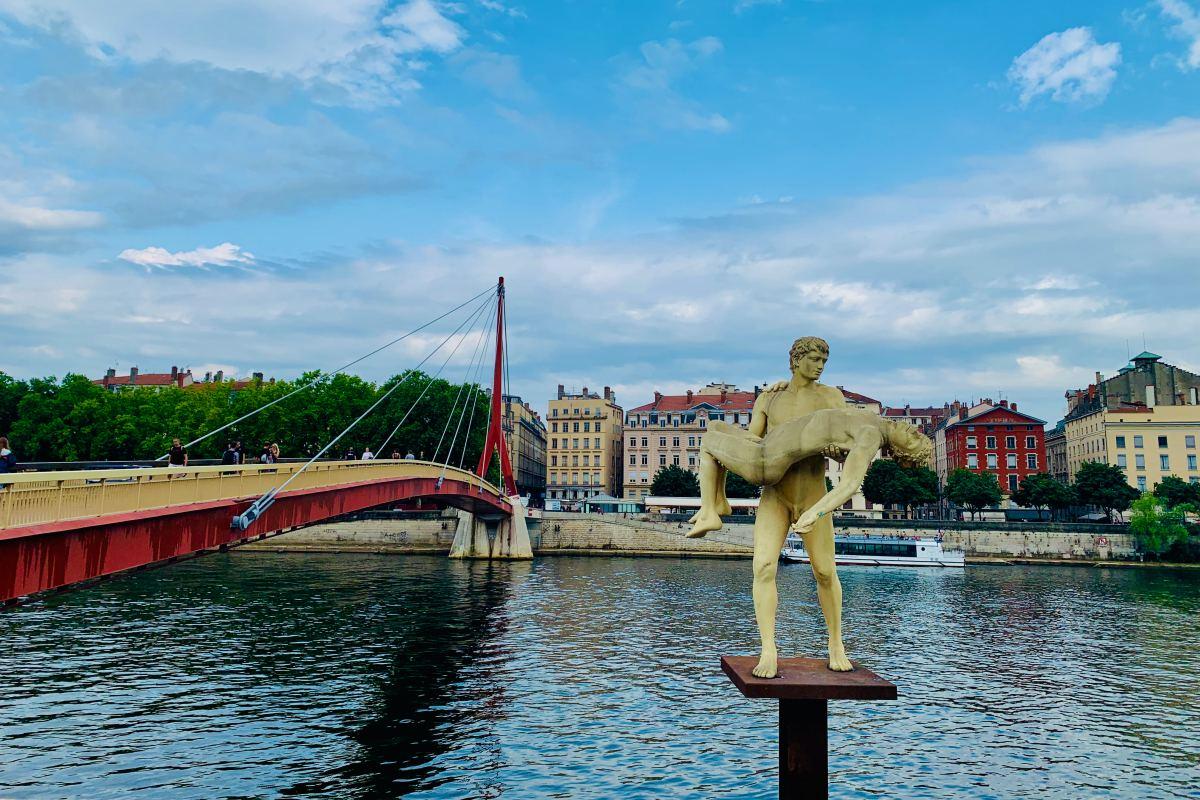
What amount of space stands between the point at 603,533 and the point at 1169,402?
78882mm

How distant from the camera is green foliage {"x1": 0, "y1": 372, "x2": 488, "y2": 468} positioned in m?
86.5

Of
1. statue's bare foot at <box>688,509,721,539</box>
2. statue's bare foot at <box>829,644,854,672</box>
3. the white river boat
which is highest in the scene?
statue's bare foot at <box>688,509,721,539</box>

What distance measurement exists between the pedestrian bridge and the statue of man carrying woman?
1227 cm

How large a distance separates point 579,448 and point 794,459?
12601 centimetres

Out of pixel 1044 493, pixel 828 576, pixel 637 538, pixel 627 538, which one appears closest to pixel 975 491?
pixel 1044 493

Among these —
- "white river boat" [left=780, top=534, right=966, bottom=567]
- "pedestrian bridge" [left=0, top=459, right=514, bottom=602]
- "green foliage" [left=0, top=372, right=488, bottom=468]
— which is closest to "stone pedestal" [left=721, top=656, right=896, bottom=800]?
"pedestrian bridge" [left=0, top=459, right=514, bottom=602]

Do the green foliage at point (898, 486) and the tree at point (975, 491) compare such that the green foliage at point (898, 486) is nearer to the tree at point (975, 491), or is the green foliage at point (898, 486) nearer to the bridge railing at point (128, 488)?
the tree at point (975, 491)

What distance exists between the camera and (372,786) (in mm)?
17031

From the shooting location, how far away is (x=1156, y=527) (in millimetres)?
77188

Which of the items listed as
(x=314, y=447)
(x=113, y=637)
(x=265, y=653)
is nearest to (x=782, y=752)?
(x=265, y=653)

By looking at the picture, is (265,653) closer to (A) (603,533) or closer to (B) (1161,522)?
(A) (603,533)

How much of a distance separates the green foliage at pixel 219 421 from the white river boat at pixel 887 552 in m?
35.8

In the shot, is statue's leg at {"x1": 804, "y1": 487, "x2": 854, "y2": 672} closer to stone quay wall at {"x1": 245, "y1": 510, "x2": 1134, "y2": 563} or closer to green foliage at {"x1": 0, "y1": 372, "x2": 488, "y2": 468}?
stone quay wall at {"x1": 245, "y1": 510, "x2": 1134, "y2": 563}

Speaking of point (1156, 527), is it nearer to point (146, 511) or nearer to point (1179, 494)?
point (1179, 494)
